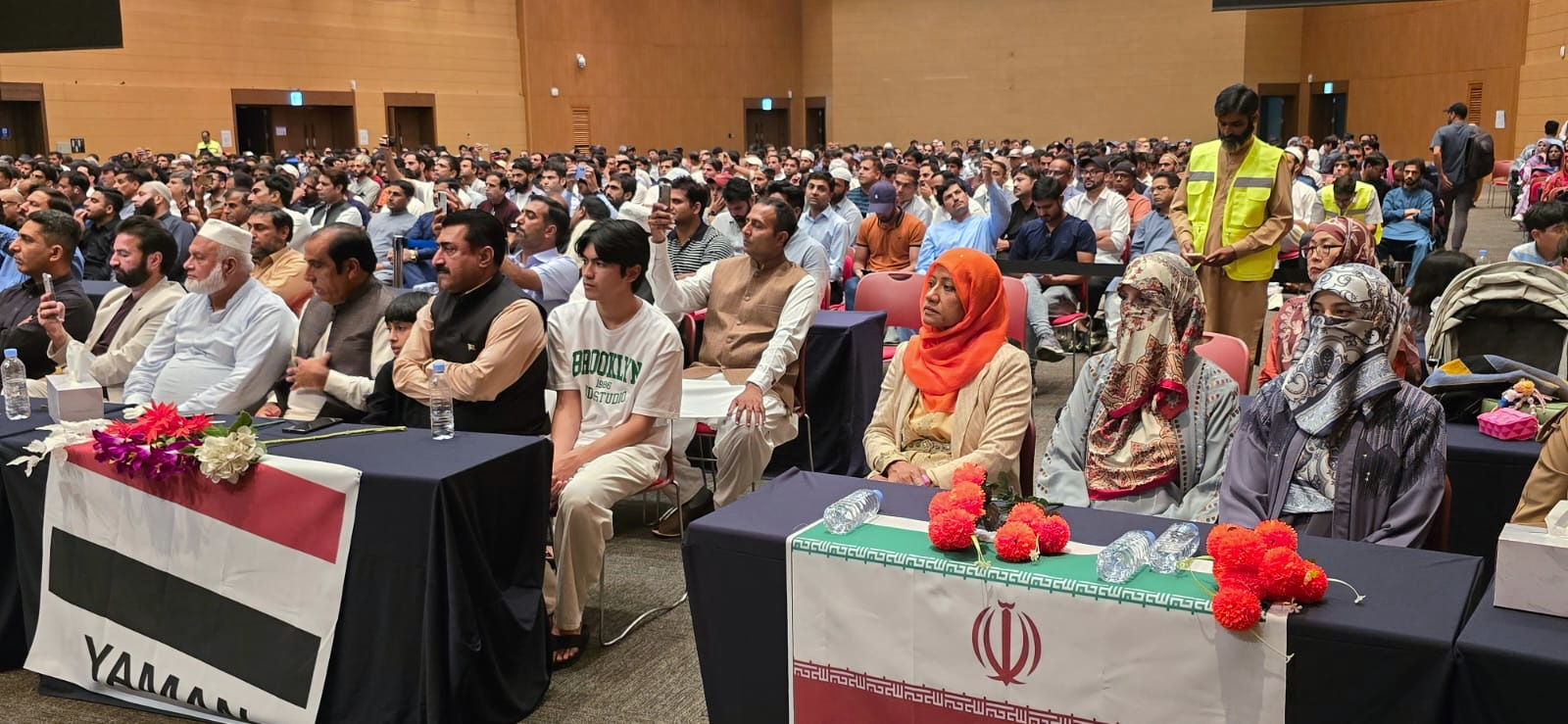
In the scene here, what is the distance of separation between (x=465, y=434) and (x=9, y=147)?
1799cm

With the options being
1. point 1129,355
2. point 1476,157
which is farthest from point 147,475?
point 1476,157

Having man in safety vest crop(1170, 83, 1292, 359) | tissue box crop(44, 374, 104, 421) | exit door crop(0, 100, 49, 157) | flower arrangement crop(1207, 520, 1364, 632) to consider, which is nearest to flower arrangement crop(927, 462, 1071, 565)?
flower arrangement crop(1207, 520, 1364, 632)

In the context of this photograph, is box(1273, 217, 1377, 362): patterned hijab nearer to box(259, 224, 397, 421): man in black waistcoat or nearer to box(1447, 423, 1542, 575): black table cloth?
box(1447, 423, 1542, 575): black table cloth

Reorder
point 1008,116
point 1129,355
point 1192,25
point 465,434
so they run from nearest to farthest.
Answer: point 1129,355 < point 465,434 < point 1192,25 < point 1008,116

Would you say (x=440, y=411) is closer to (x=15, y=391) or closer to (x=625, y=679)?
(x=625, y=679)

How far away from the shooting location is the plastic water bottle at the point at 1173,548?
2.19 metres

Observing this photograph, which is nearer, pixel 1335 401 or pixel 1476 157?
pixel 1335 401

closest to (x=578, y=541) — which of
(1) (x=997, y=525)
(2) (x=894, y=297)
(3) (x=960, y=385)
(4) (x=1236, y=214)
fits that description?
(3) (x=960, y=385)

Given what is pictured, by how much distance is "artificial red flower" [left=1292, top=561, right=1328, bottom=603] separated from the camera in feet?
6.54

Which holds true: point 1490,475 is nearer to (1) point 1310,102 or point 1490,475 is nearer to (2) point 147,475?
(2) point 147,475

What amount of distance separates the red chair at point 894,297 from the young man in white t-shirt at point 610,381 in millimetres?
2140

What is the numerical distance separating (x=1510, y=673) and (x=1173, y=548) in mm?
568

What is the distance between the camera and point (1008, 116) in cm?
2819

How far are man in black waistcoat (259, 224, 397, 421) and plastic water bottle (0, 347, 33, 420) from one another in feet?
2.37
